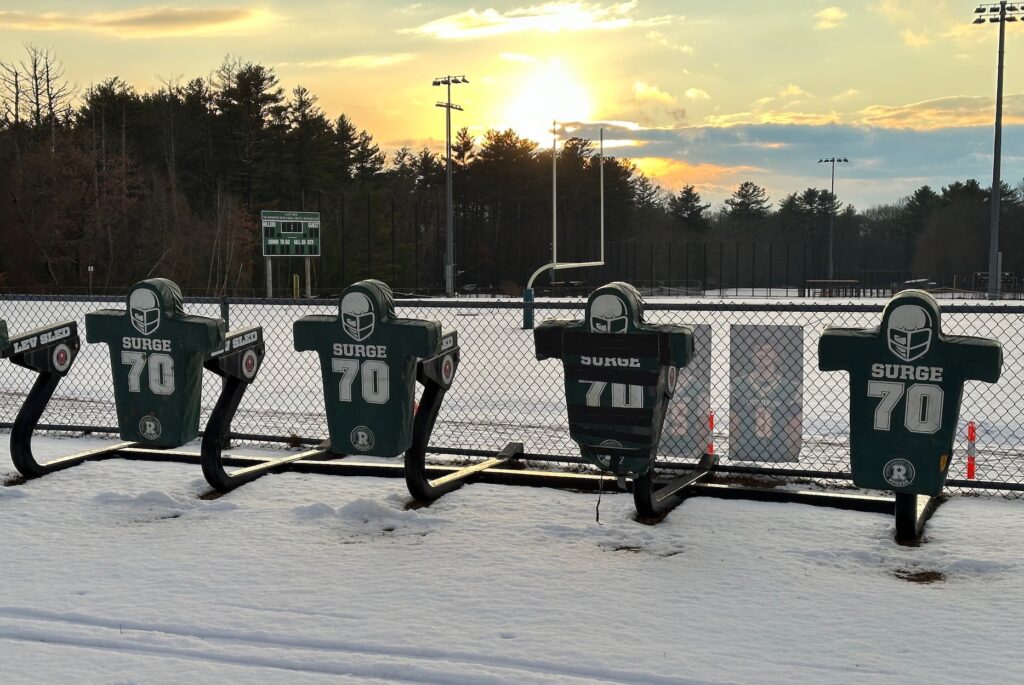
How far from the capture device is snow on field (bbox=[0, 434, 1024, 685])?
427 centimetres

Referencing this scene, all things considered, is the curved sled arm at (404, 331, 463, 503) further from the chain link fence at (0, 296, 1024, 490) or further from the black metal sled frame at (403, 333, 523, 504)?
the chain link fence at (0, 296, 1024, 490)

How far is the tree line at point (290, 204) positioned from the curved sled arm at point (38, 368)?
120 ft

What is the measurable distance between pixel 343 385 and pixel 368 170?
7401cm

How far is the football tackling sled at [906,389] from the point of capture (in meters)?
5.67

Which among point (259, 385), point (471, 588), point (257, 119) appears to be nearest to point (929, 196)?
point (257, 119)

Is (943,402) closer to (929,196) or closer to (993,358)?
(993,358)

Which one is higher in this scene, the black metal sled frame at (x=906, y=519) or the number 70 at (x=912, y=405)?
the number 70 at (x=912, y=405)

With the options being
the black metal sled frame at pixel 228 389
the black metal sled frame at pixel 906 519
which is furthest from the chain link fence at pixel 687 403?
the black metal sled frame at pixel 228 389

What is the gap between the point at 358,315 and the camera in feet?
21.6

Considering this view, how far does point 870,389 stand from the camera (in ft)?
19.3

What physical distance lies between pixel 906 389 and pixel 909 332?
0.34 metres

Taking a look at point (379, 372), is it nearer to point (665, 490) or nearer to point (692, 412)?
point (665, 490)

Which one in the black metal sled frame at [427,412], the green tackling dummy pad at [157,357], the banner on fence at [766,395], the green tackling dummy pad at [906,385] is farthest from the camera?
the banner on fence at [766,395]

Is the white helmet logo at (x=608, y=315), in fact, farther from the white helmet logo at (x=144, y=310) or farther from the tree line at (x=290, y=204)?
the tree line at (x=290, y=204)
